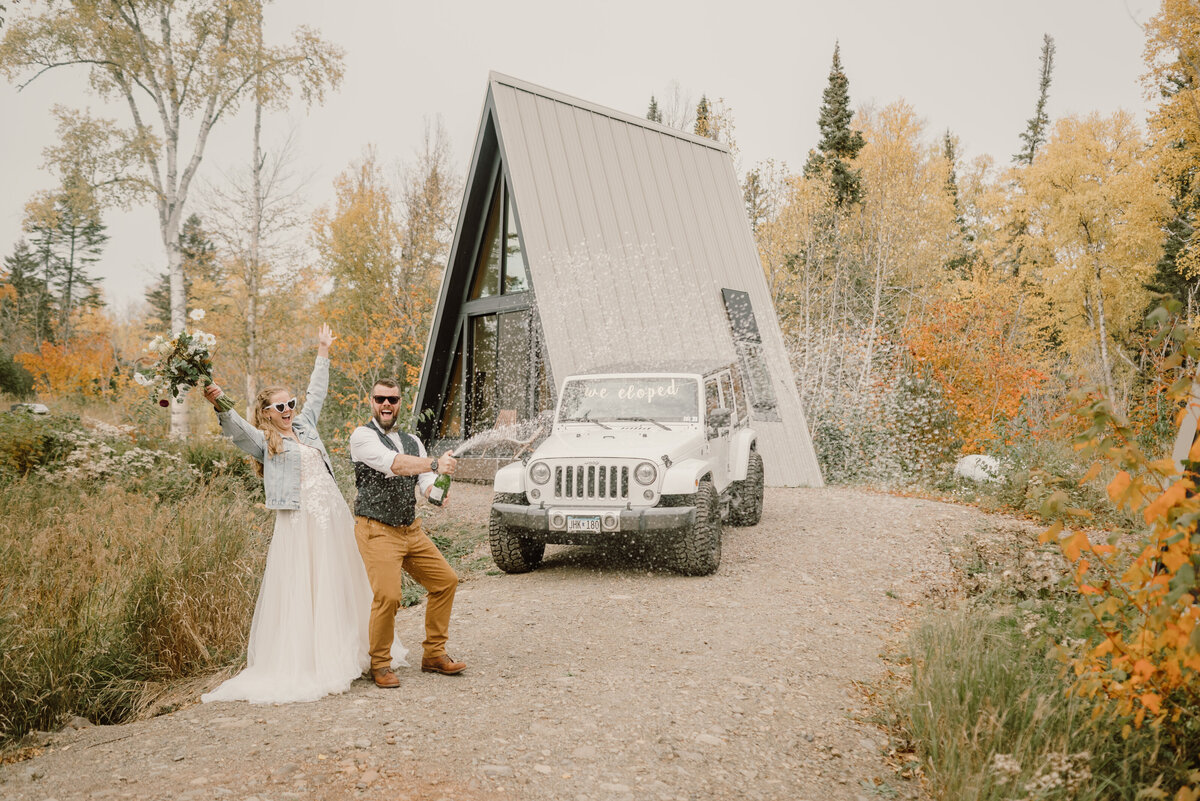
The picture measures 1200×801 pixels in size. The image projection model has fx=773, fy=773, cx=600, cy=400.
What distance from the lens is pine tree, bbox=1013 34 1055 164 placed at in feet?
124

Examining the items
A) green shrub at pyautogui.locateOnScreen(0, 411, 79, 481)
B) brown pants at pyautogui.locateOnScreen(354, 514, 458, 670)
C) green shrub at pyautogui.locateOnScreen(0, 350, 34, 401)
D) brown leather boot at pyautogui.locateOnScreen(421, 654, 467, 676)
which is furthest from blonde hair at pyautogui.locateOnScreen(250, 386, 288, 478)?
green shrub at pyautogui.locateOnScreen(0, 350, 34, 401)

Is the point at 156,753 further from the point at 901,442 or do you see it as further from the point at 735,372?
the point at 901,442

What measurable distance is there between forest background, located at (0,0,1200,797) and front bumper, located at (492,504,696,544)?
2.24 m

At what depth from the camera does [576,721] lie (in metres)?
3.95

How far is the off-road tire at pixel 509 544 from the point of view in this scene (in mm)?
7121

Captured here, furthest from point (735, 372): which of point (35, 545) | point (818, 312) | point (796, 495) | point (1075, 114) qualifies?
point (1075, 114)

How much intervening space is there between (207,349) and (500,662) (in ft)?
8.42

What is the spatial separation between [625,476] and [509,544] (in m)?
1.29

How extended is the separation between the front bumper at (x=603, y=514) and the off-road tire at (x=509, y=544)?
18cm

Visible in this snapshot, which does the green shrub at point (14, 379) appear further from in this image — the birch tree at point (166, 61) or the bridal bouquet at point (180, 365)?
the bridal bouquet at point (180, 365)

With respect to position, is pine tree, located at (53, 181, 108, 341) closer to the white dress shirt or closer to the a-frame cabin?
the a-frame cabin

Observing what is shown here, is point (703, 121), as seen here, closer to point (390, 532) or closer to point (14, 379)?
point (14, 379)

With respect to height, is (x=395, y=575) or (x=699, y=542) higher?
(x=395, y=575)

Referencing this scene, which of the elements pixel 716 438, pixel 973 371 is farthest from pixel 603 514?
pixel 973 371
